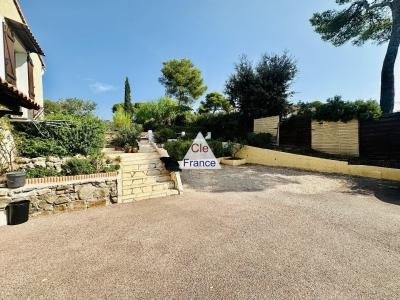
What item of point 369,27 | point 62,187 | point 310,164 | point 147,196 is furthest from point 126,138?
point 369,27

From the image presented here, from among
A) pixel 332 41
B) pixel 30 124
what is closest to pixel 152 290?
pixel 30 124

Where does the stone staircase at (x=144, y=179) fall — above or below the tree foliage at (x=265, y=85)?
below

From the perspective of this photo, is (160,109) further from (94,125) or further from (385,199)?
→ (385,199)

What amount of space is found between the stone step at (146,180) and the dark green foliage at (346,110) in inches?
343

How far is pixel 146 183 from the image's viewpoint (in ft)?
21.7

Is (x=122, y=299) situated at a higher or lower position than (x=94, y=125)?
lower

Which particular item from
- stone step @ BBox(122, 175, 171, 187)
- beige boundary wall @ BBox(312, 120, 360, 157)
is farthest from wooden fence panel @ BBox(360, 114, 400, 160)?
stone step @ BBox(122, 175, 171, 187)

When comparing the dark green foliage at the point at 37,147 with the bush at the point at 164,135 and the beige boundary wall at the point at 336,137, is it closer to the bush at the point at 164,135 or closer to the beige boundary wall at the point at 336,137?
the bush at the point at 164,135

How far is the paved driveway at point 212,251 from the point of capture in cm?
234

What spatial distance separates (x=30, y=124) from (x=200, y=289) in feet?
24.3

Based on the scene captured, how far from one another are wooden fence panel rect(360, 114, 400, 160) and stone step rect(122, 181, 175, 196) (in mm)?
9075

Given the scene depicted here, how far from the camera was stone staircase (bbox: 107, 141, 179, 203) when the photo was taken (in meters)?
6.05

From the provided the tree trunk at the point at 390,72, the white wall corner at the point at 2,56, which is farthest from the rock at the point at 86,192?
the tree trunk at the point at 390,72

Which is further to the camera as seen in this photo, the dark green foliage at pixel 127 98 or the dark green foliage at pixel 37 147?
the dark green foliage at pixel 127 98
